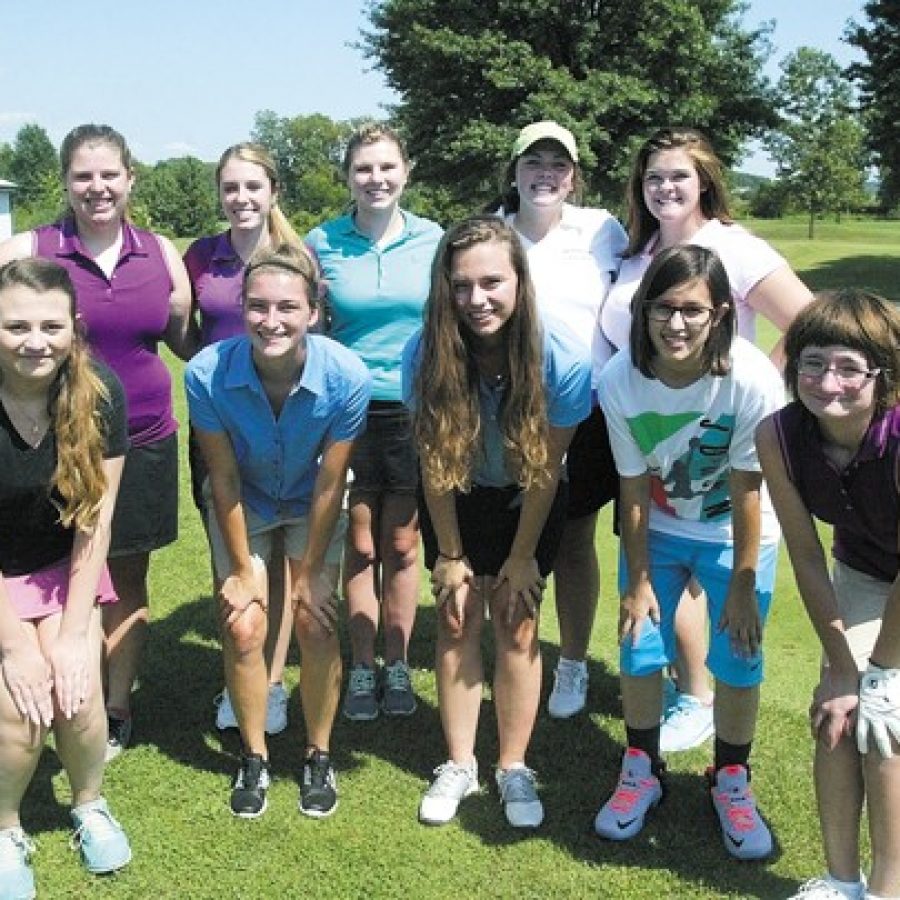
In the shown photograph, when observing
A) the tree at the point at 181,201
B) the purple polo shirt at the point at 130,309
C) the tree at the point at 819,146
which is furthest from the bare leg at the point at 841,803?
the tree at the point at 181,201

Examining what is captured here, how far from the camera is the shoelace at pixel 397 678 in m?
4.59

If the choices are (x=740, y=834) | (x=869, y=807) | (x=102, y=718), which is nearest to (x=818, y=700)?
(x=869, y=807)

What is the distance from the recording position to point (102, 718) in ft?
11.3

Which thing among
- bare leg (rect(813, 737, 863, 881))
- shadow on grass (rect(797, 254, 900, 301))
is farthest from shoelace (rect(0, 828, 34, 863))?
shadow on grass (rect(797, 254, 900, 301))

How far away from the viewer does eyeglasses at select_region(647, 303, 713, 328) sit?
3.23m

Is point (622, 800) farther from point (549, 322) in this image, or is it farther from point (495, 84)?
point (495, 84)

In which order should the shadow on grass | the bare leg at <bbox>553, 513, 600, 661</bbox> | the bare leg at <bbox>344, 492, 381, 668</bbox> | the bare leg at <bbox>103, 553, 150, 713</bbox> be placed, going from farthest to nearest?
the shadow on grass → the bare leg at <bbox>344, 492, 381, 668</bbox> → the bare leg at <bbox>553, 513, 600, 661</bbox> → the bare leg at <bbox>103, 553, 150, 713</bbox>

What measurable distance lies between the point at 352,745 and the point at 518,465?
148 centimetres

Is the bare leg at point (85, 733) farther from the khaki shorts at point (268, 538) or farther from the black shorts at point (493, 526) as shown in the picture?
the black shorts at point (493, 526)

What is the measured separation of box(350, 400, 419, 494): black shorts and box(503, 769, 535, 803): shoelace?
124cm

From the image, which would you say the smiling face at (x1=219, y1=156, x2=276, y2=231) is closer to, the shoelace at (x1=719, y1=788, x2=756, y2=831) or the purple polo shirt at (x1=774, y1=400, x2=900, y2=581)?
the purple polo shirt at (x1=774, y1=400, x2=900, y2=581)

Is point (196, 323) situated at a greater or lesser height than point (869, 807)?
greater

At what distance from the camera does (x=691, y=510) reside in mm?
3557

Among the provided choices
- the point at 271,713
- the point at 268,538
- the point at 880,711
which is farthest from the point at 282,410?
the point at 880,711
